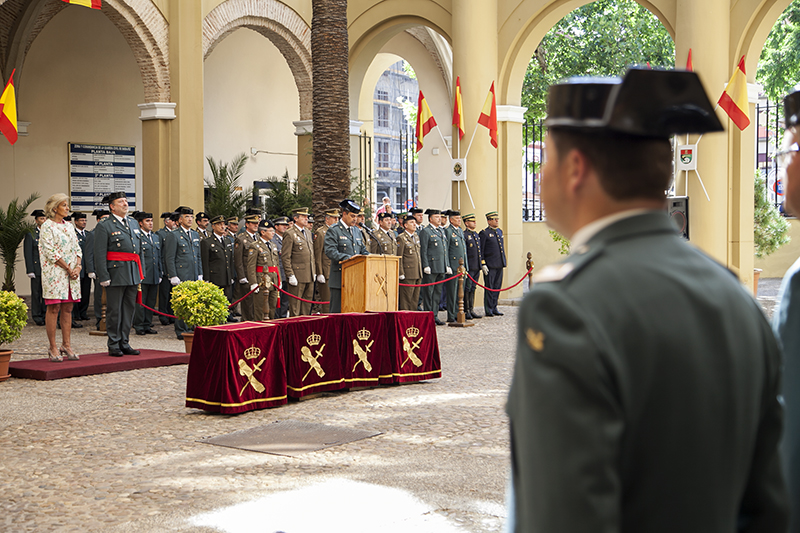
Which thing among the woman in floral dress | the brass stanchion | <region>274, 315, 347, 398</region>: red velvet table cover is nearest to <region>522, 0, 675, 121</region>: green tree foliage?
the brass stanchion

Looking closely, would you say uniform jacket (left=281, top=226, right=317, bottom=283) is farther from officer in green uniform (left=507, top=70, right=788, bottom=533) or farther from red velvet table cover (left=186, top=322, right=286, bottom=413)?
officer in green uniform (left=507, top=70, right=788, bottom=533)

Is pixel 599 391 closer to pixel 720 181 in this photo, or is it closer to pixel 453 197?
pixel 720 181

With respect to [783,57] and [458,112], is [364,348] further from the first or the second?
[783,57]

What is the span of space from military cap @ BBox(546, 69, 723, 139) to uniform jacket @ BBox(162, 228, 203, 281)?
476 inches

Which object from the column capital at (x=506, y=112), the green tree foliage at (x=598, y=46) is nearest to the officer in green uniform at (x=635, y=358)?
the column capital at (x=506, y=112)

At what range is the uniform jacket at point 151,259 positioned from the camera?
12938mm

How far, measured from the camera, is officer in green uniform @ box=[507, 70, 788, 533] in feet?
4.07

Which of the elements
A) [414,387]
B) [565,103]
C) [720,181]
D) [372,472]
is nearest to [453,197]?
[720,181]

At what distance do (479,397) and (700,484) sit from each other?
6346mm

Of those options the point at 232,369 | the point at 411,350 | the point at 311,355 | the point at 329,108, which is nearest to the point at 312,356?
the point at 311,355

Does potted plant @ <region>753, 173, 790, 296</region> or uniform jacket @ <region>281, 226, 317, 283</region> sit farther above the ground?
potted plant @ <region>753, 173, 790, 296</region>

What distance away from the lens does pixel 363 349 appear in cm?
806

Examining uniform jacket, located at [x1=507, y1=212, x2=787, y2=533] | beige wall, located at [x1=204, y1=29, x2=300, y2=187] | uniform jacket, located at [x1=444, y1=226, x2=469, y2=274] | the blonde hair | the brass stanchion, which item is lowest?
the brass stanchion

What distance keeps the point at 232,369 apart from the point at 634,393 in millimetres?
5974
